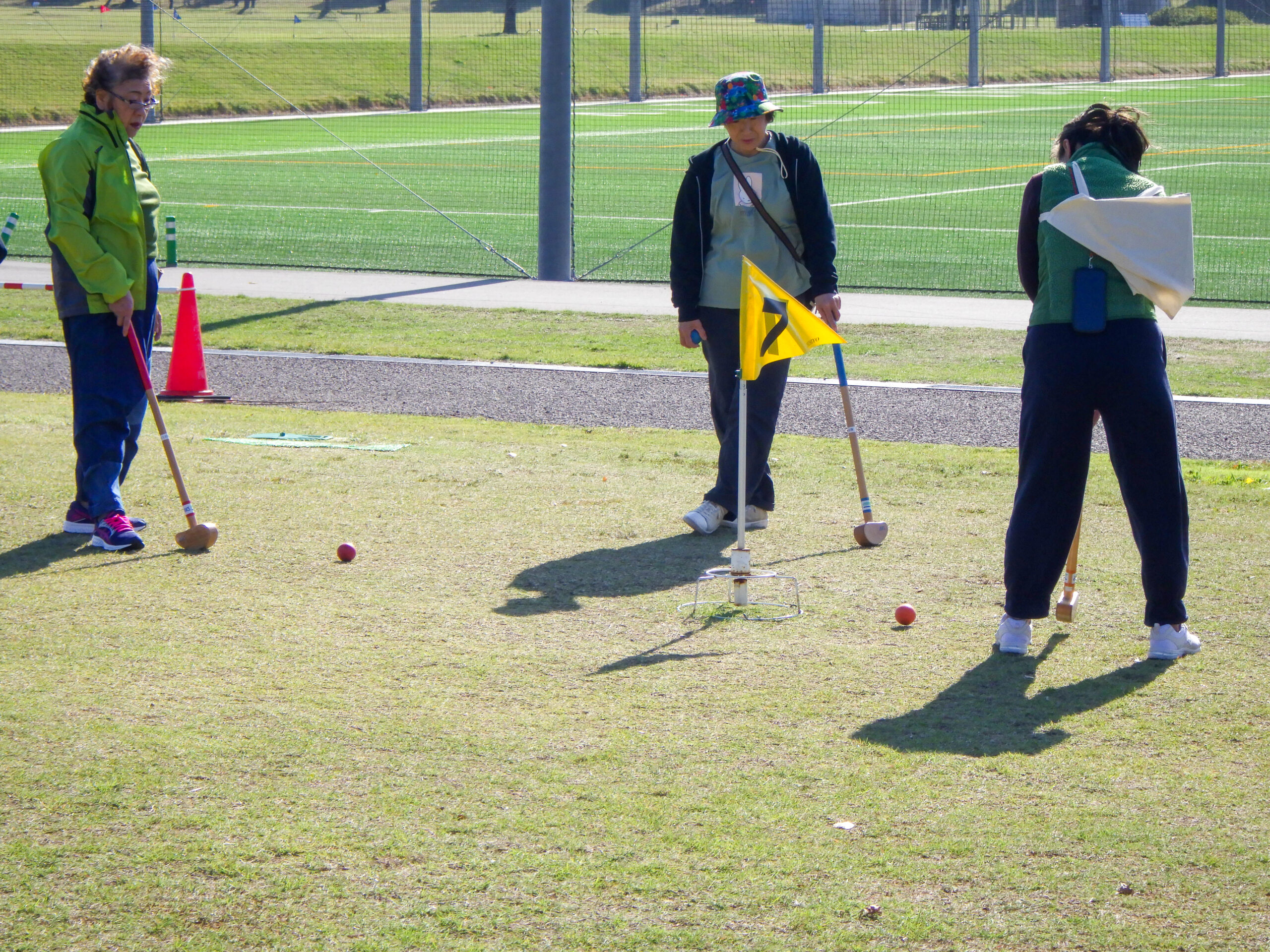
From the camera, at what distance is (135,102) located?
21.8 ft

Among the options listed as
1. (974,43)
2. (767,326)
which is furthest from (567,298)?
(974,43)

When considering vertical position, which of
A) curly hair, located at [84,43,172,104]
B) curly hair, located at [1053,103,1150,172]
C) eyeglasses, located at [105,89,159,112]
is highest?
curly hair, located at [84,43,172,104]

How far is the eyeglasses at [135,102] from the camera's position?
21.7ft

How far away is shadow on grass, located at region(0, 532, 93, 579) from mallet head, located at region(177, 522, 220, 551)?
1.41 ft

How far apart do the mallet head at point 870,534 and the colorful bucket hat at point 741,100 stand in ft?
6.00

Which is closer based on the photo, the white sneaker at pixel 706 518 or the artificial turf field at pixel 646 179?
the white sneaker at pixel 706 518

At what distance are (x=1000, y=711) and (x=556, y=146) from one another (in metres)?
11.9

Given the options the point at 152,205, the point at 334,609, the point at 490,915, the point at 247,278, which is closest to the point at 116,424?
the point at 152,205

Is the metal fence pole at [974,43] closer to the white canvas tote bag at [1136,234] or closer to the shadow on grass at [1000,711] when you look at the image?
the white canvas tote bag at [1136,234]

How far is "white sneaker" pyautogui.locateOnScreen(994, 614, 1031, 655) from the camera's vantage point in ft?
18.4

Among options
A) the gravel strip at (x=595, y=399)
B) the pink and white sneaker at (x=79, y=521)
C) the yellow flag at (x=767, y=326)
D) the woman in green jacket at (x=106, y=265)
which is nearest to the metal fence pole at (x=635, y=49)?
the gravel strip at (x=595, y=399)

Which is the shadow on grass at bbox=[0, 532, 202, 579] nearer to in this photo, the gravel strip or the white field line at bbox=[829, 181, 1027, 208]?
the gravel strip

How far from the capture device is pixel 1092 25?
3003cm

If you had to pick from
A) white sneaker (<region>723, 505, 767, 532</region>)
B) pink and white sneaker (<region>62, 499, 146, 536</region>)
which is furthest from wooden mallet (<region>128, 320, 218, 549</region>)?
white sneaker (<region>723, 505, 767, 532</region>)
